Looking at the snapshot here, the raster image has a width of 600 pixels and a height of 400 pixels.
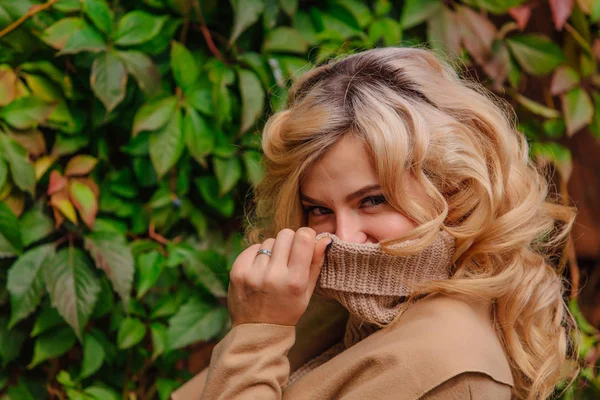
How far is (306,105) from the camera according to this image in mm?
1302

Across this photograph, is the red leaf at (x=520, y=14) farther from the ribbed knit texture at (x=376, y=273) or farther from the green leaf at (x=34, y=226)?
the green leaf at (x=34, y=226)

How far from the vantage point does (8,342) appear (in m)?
1.64

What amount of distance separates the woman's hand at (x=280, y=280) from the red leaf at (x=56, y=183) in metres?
0.63

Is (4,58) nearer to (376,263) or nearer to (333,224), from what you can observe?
(333,224)

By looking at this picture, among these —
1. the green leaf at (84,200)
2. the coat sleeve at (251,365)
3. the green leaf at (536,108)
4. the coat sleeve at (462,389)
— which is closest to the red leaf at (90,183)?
the green leaf at (84,200)

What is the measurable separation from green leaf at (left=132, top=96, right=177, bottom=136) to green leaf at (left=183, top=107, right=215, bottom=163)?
0.04 meters

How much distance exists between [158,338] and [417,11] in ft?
→ 3.36

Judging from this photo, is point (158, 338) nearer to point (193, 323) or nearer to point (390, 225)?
point (193, 323)

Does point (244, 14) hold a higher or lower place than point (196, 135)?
higher

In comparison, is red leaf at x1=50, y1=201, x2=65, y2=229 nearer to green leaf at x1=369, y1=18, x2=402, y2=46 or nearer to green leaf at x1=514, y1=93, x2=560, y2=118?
green leaf at x1=369, y1=18, x2=402, y2=46

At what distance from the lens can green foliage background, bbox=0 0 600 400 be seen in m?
1.59

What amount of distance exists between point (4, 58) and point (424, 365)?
1117mm

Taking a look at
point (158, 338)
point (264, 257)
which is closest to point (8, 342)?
point (158, 338)

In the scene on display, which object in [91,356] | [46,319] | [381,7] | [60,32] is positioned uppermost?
[60,32]
